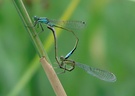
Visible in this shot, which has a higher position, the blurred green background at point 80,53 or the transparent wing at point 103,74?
the blurred green background at point 80,53

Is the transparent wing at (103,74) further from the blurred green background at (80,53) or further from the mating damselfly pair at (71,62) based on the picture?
the blurred green background at (80,53)

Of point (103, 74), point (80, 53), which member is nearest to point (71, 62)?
point (103, 74)

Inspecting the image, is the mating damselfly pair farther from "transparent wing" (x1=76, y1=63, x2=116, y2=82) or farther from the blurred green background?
the blurred green background

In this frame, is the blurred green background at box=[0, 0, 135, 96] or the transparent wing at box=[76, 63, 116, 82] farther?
the blurred green background at box=[0, 0, 135, 96]

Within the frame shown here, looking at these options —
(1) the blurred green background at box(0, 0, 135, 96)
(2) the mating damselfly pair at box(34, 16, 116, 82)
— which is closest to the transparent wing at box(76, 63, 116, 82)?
(2) the mating damselfly pair at box(34, 16, 116, 82)

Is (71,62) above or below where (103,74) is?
above

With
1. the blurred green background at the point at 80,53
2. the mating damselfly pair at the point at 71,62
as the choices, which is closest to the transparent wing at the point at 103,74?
the mating damselfly pair at the point at 71,62

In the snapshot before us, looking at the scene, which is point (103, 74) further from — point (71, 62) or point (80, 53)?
point (80, 53)

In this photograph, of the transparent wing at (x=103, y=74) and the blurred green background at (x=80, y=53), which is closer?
the transparent wing at (x=103, y=74)

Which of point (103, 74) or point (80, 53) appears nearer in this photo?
point (103, 74)

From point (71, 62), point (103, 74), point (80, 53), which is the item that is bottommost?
point (103, 74)
